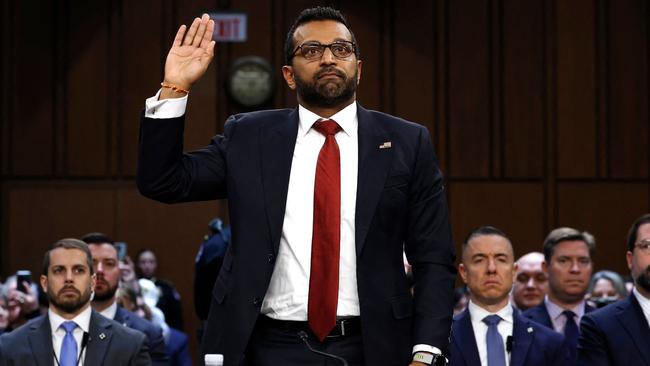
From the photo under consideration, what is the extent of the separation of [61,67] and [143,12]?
0.82 metres

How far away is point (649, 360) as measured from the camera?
180 inches

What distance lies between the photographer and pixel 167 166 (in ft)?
9.30

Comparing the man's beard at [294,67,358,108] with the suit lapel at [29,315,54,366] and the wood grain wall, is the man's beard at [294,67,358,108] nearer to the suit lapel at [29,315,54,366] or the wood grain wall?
the suit lapel at [29,315,54,366]

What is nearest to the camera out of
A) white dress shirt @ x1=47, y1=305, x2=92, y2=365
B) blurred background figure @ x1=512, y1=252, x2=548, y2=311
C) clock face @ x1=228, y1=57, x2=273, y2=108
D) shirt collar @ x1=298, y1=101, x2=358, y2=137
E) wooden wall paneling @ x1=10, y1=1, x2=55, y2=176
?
shirt collar @ x1=298, y1=101, x2=358, y2=137

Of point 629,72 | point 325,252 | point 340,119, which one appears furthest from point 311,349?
point 629,72

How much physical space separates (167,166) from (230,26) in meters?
7.27

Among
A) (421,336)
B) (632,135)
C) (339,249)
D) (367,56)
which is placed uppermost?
(367,56)

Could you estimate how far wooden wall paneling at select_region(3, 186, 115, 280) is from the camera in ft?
32.7

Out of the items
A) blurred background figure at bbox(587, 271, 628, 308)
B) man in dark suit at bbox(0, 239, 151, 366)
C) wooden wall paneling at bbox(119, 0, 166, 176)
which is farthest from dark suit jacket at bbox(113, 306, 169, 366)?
wooden wall paneling at bbox(119, 0, 166, 176)

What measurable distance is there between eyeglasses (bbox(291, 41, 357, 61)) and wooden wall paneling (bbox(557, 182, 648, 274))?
749 cm

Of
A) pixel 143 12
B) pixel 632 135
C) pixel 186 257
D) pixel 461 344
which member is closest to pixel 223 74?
pixel 143 12

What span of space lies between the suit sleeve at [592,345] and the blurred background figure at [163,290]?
4096 mm

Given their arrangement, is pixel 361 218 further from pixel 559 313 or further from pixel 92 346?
pixel 559 313

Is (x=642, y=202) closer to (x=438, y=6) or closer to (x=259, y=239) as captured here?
(x=438, y=6)
